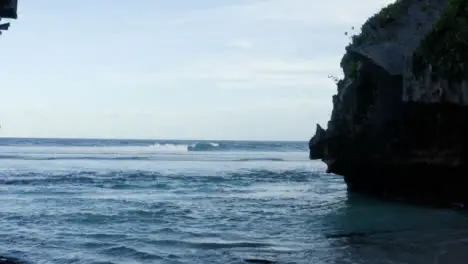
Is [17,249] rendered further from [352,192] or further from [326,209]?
[352,192]

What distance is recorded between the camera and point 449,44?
16609 millimetres

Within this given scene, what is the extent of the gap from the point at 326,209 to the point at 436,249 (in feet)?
26.7

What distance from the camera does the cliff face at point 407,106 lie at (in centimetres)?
1694

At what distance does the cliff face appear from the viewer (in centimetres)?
1694

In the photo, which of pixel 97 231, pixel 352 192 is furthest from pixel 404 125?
pixel 97 231

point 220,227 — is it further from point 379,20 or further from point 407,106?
point 379,20

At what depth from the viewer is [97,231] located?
1628cm

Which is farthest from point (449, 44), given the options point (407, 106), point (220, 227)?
point (220, 227)

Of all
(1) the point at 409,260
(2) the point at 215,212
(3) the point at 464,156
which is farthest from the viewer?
(2) the point at 215,212

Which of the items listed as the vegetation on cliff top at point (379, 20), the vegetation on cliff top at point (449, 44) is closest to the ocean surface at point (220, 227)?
the vegetation on cliff top at point (449, 44)

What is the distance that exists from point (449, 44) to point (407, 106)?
3.58 metres

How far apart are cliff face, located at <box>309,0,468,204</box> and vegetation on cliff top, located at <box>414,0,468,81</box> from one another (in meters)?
0.03

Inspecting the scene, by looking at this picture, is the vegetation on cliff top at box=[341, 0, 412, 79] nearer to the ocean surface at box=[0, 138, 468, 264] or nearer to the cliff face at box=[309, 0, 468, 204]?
the cliff face at box=[309, 0, 468, 204]

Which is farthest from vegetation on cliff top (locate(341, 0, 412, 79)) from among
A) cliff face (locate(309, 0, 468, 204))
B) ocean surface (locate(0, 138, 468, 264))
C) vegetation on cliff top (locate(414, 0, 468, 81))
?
ocean surface (locate(0, 138, 468, 264))
